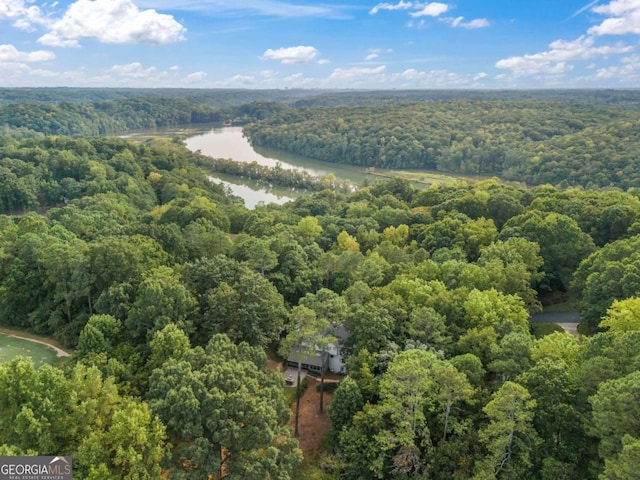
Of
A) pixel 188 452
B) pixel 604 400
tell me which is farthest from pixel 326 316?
pixel 604 400

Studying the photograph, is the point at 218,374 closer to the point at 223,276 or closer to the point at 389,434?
the point at 389,434

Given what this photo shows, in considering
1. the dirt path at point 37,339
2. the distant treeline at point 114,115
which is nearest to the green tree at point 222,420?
the dirt path at point 37,339

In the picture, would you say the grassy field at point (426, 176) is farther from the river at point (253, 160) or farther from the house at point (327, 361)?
the house at point (327, 361)

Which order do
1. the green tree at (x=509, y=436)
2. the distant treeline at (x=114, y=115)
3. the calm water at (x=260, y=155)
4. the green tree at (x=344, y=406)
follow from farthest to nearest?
the distant treeline at (x=114, y=115)
the calm water at (x=260, y=155)
the green tree at (x=344, y=406)
the green tree at (x=509, y=436)

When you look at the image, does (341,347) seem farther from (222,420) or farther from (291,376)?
(222,420)

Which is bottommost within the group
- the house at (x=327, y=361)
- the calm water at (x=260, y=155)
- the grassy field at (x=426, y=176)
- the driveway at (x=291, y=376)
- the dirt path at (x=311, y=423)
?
the dirt path at (x=311, y=423)

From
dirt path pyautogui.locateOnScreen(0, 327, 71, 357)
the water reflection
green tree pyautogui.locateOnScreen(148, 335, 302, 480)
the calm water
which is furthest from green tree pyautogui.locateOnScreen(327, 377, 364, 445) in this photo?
the calm water
